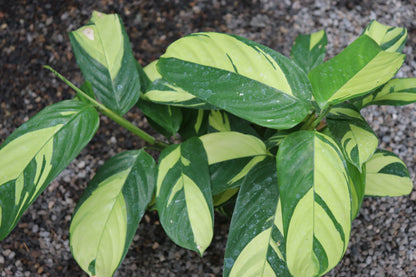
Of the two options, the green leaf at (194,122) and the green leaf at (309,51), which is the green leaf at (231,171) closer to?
the green leaf at (194,122)

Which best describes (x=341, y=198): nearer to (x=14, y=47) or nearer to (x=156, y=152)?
(x=156, y=152)

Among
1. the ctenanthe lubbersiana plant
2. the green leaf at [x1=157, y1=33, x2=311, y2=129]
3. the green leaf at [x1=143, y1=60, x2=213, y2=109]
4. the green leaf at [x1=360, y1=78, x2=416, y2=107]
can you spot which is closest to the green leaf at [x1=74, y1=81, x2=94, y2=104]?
the ctenanthe lubbersiana plant

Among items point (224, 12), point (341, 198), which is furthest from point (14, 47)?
point (341, 198)

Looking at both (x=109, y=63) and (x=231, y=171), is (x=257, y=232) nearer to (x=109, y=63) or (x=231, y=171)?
(x=231, y=171)

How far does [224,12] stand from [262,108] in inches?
38.1

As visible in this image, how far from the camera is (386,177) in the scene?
105cm

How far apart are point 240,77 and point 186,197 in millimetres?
298

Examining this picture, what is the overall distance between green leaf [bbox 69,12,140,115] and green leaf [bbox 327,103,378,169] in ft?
1.49

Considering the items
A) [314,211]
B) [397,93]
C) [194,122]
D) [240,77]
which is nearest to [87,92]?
[194,122]

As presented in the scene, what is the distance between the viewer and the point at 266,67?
0.75 meters

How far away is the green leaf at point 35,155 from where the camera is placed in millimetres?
761

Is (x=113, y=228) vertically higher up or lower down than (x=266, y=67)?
lower down

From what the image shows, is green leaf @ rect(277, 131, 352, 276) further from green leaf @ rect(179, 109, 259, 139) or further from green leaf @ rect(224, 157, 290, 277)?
green leaf @ rect(179, 109, 259, 139)

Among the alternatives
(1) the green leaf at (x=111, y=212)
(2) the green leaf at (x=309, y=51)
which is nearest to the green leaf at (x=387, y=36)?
(2) the green leaf at (x=309, y=51)
